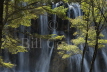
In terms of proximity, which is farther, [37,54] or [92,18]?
[37,54]

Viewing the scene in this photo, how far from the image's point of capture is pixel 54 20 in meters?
19.5

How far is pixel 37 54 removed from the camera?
64.8ft

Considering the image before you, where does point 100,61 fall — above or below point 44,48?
below

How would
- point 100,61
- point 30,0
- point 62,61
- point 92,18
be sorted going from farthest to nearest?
1. point 100,61
2. point 62,61
3. point 92,18
4. point 30,0

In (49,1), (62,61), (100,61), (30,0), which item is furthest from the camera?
(100,61)

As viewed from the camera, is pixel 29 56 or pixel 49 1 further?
pixel 29 56

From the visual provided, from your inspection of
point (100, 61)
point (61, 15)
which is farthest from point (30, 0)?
point (100, 61)

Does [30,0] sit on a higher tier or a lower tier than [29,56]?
higher

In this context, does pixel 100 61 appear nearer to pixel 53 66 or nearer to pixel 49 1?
pixel 53 66

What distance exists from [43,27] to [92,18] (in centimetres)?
1076

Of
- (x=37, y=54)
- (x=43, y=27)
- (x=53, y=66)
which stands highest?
(x=43, y=27)

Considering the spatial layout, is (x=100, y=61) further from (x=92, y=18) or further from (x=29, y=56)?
(x=92, y=18)

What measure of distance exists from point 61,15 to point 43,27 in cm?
1332

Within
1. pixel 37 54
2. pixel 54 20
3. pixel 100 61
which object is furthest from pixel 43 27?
pixel 100 61
